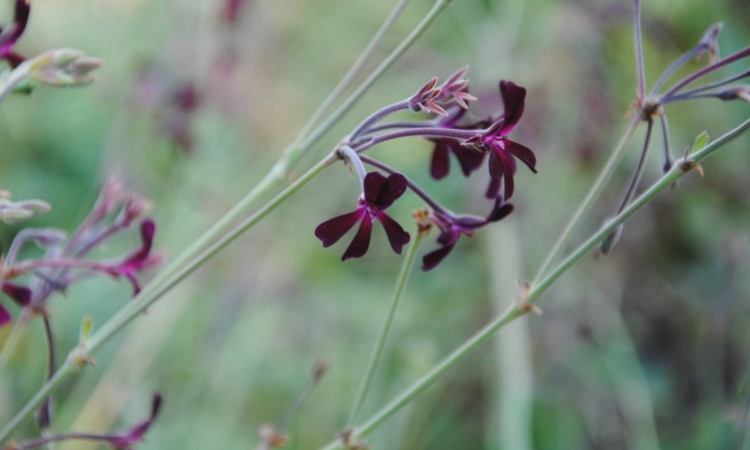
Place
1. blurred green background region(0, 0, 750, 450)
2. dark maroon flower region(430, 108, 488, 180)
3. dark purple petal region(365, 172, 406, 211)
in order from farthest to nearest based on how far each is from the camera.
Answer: blurred green background region(0, 0, 750, 450), dark maroon flower region(430, 108, 488, 180), dark purple petal region(365, 172, 406, 211)

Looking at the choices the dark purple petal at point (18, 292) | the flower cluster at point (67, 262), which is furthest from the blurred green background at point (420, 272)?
the dark purple petal at point (18, 292)

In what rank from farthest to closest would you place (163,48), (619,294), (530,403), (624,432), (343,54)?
(343,54) → (163,48) → (619,294) → (624,432) → (530,403)

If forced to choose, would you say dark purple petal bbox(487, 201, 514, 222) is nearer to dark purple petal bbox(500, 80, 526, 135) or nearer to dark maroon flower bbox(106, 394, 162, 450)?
dark purple petal bbox(500, 80, 526, 135)

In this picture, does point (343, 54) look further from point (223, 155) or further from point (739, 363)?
point (739, 363)

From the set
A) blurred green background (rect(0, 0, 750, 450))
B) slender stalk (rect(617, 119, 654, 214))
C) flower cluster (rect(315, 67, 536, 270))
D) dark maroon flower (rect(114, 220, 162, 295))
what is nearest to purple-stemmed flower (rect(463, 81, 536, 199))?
flower cluster (rect(315, 67, 536, 270))

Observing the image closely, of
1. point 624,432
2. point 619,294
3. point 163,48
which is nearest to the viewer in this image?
point 624,432

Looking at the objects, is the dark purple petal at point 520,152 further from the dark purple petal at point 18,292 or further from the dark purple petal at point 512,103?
the dark purple petal at point 18,292

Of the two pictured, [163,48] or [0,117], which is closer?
[0,117]

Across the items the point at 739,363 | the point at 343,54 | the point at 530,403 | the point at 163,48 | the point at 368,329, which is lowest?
the point at 530,403

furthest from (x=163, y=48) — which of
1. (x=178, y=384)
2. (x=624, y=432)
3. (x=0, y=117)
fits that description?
(x=624, y=432)
